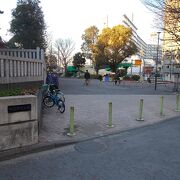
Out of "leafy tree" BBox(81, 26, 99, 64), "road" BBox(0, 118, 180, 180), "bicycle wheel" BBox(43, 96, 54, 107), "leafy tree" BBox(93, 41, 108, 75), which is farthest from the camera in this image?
"leafy tree" BBox(81, 26, 99, 64)

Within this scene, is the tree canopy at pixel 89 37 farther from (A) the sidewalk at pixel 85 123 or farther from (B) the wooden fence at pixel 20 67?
(A) the sidewalk at pixel 85 123

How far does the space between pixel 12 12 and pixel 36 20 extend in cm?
288

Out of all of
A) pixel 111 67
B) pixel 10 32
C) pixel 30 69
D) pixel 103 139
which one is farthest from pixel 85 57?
pixel 103 139

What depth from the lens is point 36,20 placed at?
3080 cm

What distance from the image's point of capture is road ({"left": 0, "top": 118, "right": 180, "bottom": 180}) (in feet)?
17.2

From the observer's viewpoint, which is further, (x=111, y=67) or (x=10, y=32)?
(x=111, y=67)

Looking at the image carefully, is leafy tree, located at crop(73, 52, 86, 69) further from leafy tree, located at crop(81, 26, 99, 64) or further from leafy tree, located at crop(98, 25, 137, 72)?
leafy tree, located at crop(98, 25, 137, 72)

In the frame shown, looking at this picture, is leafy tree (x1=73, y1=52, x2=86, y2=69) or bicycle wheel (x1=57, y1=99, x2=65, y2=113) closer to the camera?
bicycle wheel (x1=57, y1=99, x2=65, y2=113)

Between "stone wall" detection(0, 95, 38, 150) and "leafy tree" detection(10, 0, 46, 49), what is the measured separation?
25.0m

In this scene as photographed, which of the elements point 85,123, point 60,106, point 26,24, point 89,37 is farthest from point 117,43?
point 85,123

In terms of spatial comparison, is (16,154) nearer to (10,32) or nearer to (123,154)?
(123,154)

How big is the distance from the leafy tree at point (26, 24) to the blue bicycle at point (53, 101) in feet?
64.2

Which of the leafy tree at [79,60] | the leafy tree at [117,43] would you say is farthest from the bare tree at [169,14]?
the leafy tree at [79,60]

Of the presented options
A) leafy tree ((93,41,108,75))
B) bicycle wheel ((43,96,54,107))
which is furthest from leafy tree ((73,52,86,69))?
bicycle wheel ((43,96,54,107))
